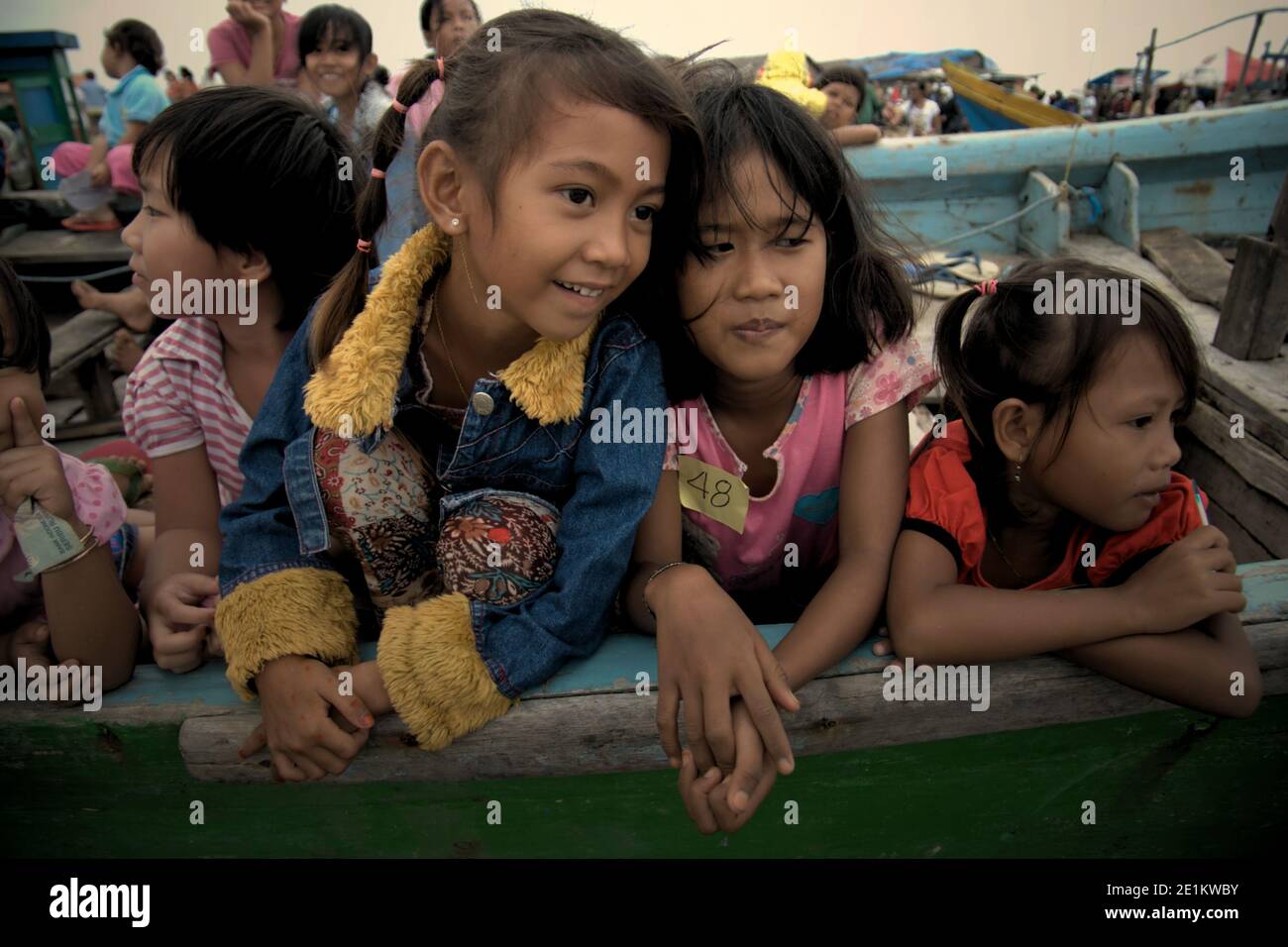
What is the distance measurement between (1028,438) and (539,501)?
82cm

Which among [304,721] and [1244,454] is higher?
[1244,454]

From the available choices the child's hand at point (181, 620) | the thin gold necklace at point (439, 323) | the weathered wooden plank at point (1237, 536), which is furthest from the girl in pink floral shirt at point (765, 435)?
the weathered wooden plank at point (1237, 536)

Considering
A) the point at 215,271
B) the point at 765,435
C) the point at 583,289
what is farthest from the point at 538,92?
the point at 215,271

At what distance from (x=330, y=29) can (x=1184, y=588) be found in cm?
402

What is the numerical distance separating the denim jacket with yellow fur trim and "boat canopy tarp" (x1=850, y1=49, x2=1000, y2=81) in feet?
57.9

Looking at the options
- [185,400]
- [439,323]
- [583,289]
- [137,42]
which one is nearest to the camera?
[583,289]

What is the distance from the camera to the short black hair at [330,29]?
3869 mm

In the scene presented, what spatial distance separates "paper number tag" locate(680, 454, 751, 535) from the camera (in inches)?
62.3

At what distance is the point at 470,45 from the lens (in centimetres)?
129

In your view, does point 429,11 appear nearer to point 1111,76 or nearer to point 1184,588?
point 1184,588

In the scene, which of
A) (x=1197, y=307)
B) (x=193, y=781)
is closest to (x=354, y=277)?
(x=193, y=781)

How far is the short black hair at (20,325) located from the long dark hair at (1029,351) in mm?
1511

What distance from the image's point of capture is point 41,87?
22.2 feet
